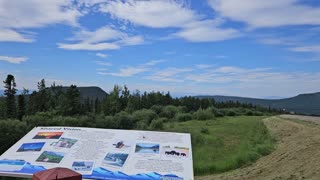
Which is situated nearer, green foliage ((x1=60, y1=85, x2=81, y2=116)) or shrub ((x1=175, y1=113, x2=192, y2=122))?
green foliage ((x1=60, y1=85, x2=81, y2=116))

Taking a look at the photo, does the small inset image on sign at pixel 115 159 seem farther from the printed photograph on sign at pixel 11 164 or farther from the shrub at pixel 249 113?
the shrub at pixel 249 113

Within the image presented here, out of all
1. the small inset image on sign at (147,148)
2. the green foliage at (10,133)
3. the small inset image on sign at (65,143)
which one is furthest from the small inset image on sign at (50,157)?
the green foliage at (10,133)

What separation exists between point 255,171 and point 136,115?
25023mm

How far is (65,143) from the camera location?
9320 mm

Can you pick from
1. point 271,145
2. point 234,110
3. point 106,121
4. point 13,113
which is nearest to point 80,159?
Answer: point 271,145

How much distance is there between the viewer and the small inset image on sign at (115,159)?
8539 millimetres

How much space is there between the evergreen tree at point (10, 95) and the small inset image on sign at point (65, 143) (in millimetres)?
26774

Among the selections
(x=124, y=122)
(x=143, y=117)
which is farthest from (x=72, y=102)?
(x=143, y=117)

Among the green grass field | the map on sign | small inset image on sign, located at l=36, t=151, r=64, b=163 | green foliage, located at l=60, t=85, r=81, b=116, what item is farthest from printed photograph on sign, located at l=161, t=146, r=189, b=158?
green foliage, located at l=60, t=85, r=81, b=116

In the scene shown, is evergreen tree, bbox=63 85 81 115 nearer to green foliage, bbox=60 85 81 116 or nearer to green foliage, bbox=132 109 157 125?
green foliage, bbox=60 85 81 116

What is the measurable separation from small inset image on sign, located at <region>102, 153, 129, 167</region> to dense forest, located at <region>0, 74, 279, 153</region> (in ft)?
38.8

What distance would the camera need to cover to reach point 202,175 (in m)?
17.5

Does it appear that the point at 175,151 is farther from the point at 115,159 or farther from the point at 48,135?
the point at 48,135

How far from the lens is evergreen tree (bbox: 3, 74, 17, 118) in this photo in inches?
1347
